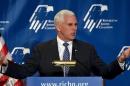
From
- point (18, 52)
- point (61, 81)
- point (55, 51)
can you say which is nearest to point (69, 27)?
point (55, 51)

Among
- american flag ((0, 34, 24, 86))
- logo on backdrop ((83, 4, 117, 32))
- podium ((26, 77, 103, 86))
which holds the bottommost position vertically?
american flag ((0, 34, 24, 86))

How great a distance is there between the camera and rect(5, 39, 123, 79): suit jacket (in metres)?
3.52

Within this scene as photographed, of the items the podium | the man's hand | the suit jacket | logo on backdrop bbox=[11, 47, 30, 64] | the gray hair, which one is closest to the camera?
the podium

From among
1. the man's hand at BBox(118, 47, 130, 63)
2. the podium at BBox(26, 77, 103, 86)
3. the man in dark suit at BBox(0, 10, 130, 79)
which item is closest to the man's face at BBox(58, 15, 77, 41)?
the man in dark suit at BBox(0, 10, 130, 79)

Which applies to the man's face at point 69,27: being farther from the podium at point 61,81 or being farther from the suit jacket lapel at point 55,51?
the podium at point 61,81

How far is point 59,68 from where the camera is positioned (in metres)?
3.51

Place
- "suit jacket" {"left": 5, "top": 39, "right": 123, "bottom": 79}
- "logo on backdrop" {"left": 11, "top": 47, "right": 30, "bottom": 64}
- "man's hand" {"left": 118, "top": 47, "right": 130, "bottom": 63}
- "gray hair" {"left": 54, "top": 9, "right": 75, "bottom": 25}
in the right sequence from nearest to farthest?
"man's hand" {"left": 118, "top": 47, "right": 130, "bottom": 63} < "suit jacket" {"left": 5, "top": 39, "right": 123, "bottom": 79} < "gray hair" {"left": 54, "top": 9, "right": 75, "bottom": 25} < "logo on backdrop" {"left": 11, "top": 47, "right": 30, "bottom": 64}

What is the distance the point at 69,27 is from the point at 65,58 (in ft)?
0.88

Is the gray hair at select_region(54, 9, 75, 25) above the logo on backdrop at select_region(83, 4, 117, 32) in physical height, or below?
above

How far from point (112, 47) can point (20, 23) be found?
1.06 metres

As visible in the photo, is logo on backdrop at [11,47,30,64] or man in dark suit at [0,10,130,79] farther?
logo on backdrop at [11,47,30,64]

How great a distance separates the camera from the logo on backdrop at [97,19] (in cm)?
474

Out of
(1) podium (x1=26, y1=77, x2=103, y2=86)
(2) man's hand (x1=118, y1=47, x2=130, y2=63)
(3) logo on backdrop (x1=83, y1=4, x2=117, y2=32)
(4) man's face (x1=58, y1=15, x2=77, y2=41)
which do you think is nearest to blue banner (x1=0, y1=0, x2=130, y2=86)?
(3) logo on backdrop (x1=83, y1=4, x2=117, y2=32)

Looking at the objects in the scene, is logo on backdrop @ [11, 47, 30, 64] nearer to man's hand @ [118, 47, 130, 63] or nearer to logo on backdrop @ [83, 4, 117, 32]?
logo on backdrop @ [83, 4, 117, 32]
